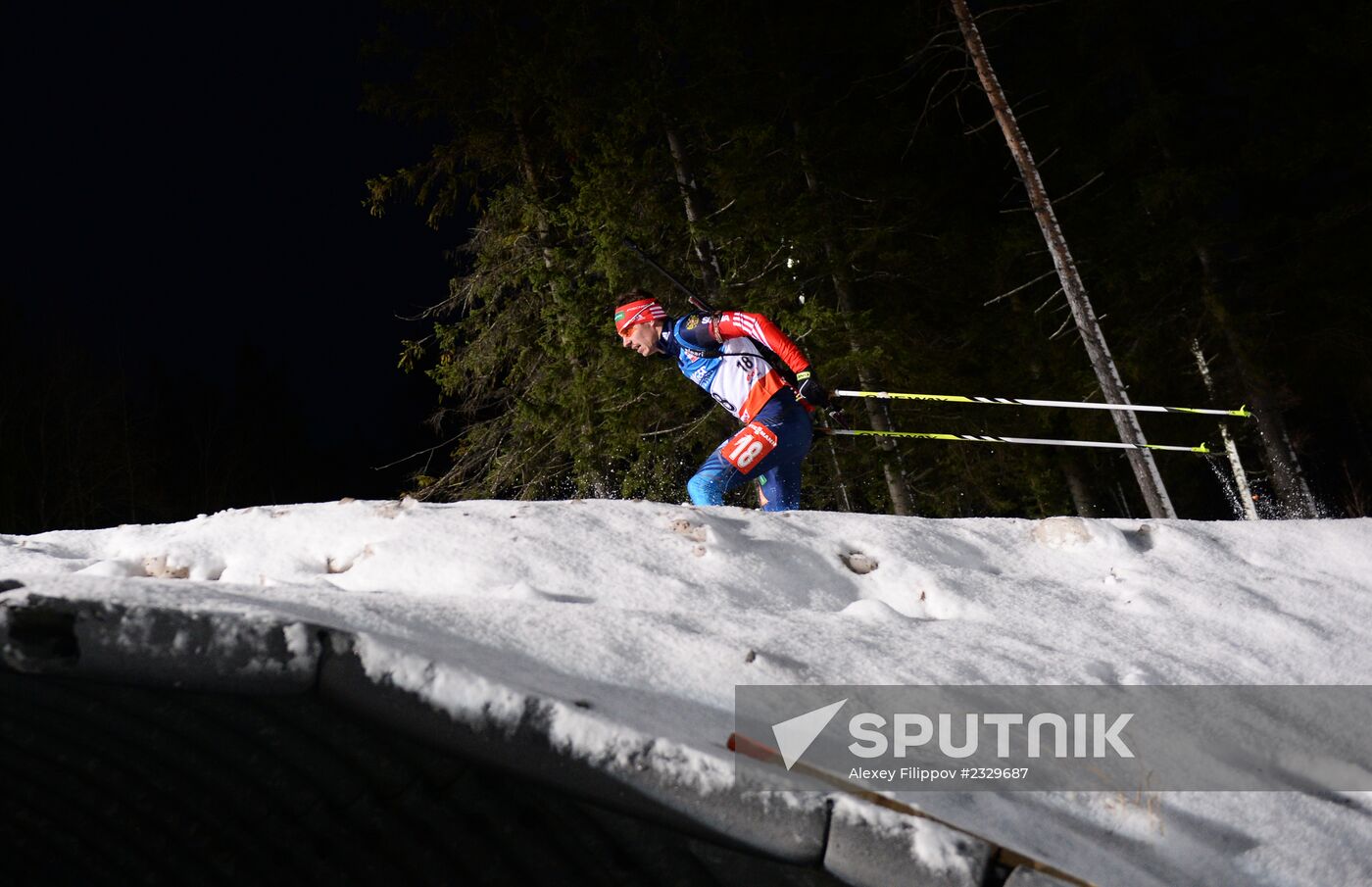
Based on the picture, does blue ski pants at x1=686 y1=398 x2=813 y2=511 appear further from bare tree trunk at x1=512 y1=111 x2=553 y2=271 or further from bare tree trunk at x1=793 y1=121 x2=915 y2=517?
bare tree trunk at x1=512 y1=111 x2=553 y2=271

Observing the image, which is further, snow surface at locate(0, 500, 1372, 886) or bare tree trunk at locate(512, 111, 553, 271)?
bare tree trunk at locate(512, 111, 553, 271)

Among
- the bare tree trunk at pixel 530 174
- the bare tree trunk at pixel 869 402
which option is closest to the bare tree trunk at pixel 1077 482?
the bare tree trunk at pixel 869 402

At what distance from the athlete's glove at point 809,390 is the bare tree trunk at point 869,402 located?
22.4 feet

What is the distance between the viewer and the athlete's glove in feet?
Answer: 22.0

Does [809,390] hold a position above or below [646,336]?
below

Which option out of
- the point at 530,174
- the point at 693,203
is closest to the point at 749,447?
the point at 693,203

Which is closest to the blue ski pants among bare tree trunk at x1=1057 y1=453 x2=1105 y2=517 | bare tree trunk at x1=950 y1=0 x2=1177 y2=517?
bare tree trunk at x1=950 y1=0 x2=1177 y2=517

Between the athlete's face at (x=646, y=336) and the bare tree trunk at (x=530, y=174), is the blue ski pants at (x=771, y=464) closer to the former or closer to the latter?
the athlete's face at (x=646, y=336)

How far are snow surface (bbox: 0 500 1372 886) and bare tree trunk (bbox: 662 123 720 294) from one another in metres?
9.86

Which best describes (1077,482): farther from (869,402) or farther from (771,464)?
(771,464)

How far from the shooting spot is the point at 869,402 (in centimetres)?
1464

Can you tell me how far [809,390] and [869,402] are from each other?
813 centimetres

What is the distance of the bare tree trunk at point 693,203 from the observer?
570 inches

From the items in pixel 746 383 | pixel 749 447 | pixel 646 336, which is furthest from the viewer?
pixel 646 336
